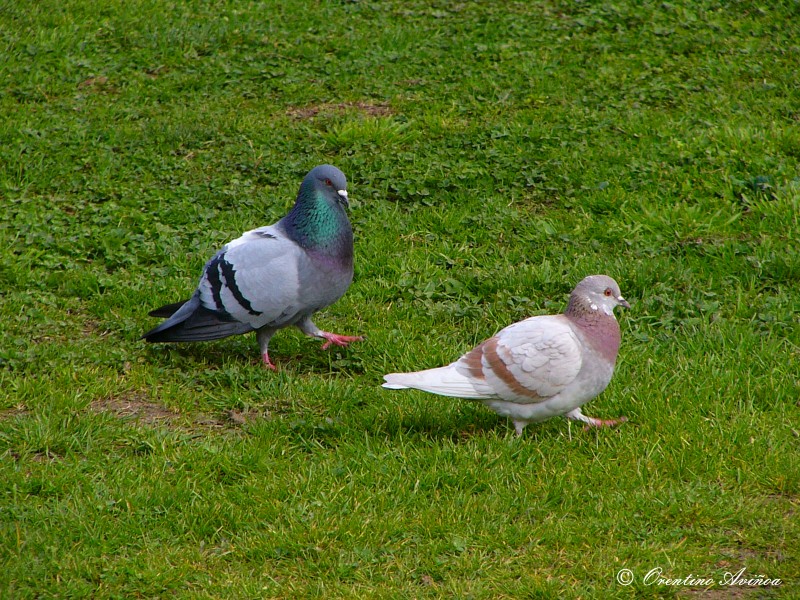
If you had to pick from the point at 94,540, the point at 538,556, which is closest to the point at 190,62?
the point at 94,540

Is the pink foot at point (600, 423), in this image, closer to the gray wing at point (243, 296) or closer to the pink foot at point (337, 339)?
the pink foot at point (337, 339)

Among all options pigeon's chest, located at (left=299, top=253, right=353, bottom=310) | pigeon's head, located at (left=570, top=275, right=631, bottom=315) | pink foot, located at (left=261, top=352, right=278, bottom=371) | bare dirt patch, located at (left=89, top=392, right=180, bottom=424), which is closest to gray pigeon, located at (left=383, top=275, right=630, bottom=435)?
pigeon's head, located at (left=570, top=275, right=631, bottom=315)

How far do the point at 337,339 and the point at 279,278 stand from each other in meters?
0.46

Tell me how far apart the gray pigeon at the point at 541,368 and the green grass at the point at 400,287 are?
203mm

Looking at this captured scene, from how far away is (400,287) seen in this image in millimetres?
5254

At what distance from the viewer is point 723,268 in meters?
5.14

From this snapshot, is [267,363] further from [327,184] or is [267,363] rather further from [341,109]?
[341,109]

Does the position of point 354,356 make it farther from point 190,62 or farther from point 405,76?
point 190,62

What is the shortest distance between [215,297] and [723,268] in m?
Result: 2.70
